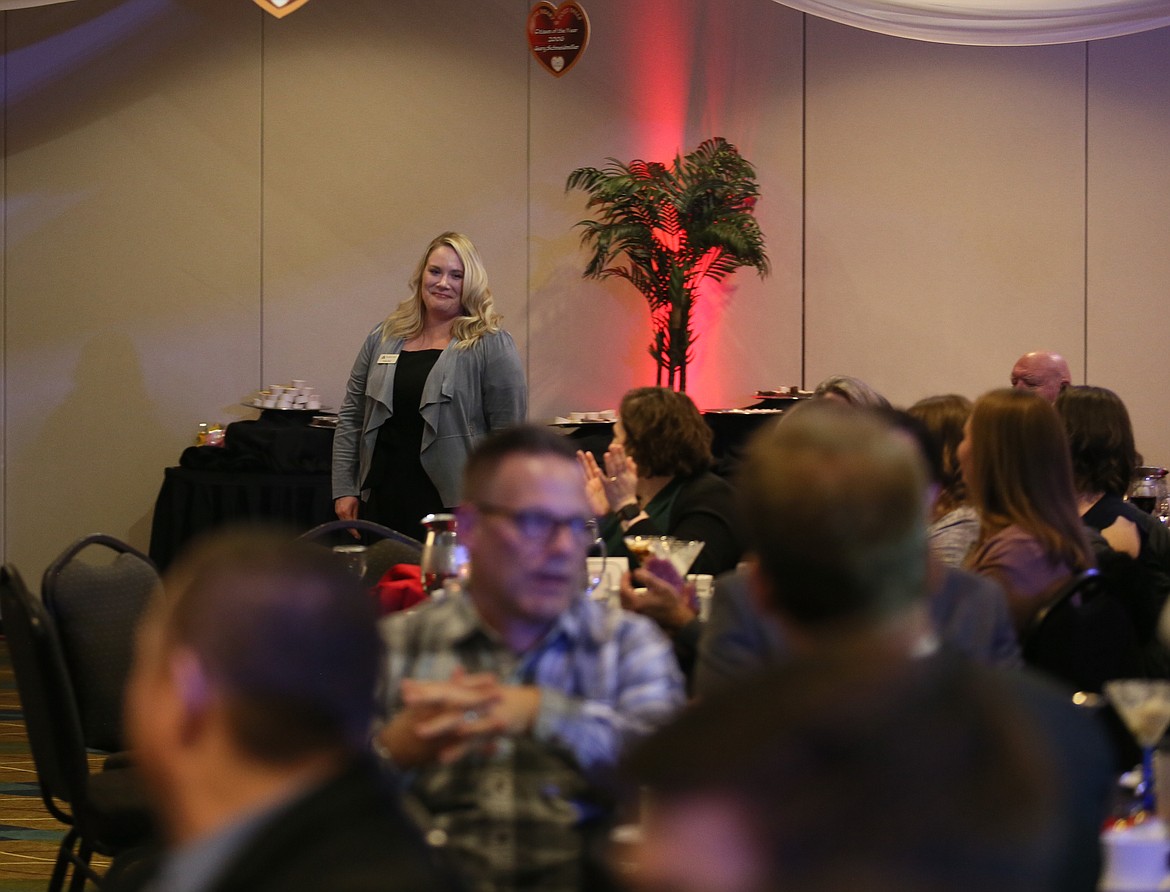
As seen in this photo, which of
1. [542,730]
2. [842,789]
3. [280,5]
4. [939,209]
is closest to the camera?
[842,789]

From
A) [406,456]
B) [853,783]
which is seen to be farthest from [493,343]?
[853,783]

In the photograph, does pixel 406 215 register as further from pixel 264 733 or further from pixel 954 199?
pixel 264 733

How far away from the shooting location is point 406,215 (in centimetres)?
827

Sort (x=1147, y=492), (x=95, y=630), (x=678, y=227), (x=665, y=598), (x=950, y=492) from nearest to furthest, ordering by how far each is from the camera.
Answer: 1. (x=665, y=598)
2. (x=95, y=630)
3. (x=950, y=492)
4. (x=1147, y=492)
5. (x=678, y=227)

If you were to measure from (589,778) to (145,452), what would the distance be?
23.1 ft

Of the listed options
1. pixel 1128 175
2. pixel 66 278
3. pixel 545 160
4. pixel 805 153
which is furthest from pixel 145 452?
pixel 1128 175

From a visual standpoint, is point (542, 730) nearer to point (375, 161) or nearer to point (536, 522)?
point (536, 522)

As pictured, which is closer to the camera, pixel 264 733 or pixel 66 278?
pixel 264 733

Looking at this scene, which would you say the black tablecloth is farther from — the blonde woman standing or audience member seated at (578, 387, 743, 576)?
audience member seated at (578, 387, 743, 576)

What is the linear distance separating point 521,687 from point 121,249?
7195 millimetres

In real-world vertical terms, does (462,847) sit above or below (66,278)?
below

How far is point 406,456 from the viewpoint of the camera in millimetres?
4973


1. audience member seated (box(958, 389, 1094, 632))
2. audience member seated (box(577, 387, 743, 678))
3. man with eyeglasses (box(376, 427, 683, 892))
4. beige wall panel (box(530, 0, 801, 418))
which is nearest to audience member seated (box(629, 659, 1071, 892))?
man with eyeglasses (box(376, 427, 683, 892))

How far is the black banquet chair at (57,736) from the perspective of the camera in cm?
259
